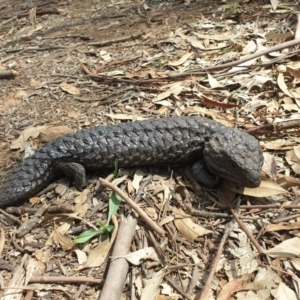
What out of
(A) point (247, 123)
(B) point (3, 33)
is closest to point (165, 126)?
(A) point (247, 123)

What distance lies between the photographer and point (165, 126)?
3.66 metres

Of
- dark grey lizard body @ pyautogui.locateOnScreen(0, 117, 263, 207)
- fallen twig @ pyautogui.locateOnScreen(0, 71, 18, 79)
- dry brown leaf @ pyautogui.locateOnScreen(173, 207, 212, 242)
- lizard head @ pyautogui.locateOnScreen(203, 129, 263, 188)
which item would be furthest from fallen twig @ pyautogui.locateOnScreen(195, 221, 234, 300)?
fallen twig @ pyautogui.locateOnScreen(0, 71, 18, 79)

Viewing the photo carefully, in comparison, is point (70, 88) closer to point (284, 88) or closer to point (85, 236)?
point (85, 236)

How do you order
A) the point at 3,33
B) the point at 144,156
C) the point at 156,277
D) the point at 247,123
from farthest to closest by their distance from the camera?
the point at 3,33 → the point at 247,123 → the point at 144,156 → the point at 156,277

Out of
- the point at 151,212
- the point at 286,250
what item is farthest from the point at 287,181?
the point at 151,212

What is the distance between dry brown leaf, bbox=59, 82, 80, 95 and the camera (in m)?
4.80

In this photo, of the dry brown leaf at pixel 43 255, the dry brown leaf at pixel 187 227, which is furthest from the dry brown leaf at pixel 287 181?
the dry brown leaf at pixel 43 255

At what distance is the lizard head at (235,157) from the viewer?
3.18 meters

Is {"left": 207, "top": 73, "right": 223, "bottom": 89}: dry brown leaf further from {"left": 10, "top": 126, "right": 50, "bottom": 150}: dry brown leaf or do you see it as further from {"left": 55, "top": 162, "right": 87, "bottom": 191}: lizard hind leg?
{"left": 10, "top": 126, "right": 50, "bottom": 150}: dry brown leaf

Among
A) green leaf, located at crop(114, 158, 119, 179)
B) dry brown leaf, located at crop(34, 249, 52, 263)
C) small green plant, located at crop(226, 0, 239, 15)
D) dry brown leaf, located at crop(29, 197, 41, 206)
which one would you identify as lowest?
dry brown leaf, located at crop(34, 249, 52, 263)

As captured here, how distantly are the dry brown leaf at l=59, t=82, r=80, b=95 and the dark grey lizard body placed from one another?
1.20m

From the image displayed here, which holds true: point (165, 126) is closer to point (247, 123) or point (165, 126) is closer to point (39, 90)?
point (247, 123)

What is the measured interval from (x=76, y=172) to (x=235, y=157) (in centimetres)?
147

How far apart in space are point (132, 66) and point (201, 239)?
2796mm
